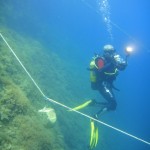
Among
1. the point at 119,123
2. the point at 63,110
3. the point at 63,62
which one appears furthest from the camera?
the point at 119,123

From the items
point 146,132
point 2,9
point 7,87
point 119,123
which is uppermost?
point 7,87

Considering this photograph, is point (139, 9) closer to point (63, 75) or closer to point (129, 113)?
point (129, 113)

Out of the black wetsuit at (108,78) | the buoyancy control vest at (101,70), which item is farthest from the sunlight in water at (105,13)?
the buoyancy control vest at (101,70)

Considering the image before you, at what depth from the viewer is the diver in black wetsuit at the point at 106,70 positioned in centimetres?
761

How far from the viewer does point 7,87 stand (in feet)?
22.4

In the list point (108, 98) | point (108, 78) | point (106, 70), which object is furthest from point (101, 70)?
point (108, 98)

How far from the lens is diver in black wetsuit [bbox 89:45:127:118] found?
7609 millimetres

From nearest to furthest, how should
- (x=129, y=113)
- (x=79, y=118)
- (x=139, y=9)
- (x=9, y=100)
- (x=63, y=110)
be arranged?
(x=9, y=100)
(x=63, y=110)
(x=79, y=118)
(x=129, y=113)
(x=139, y=9)

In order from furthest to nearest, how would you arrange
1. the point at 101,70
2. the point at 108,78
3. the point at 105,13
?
the point at 105,13
the point at 108,78
the point at 101,70

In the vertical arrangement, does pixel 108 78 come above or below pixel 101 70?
below

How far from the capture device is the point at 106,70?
763 cm

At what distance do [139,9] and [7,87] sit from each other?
46.9 m

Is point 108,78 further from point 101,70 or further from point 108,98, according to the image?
point 108,98

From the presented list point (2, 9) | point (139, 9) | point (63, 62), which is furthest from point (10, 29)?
point (139, 9)
